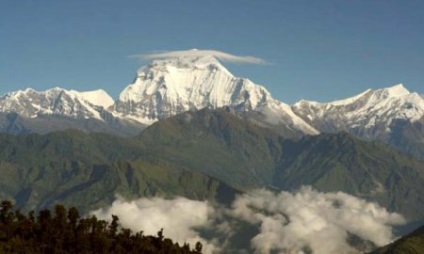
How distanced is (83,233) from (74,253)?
21.7 ft

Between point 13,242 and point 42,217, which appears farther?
point 42,217

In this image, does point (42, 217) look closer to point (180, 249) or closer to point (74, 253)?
point (74, 253)

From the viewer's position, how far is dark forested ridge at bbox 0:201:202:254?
6240 inches

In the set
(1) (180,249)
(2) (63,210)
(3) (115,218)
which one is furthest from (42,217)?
(1) (180,249)

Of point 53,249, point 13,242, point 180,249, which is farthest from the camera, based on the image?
point 180,249

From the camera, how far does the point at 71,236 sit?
162250mm

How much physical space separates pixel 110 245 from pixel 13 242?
24676mm

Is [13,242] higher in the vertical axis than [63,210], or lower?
lower

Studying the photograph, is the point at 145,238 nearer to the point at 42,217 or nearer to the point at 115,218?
the point at 115,218

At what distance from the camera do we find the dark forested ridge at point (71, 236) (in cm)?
15850

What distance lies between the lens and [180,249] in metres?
166

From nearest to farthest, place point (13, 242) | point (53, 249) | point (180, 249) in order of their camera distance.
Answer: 1. point (13, 242)
2. point (53, 249)
3. point (180, 249)

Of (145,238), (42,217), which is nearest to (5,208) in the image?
(42,217)

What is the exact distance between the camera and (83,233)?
16388cm
